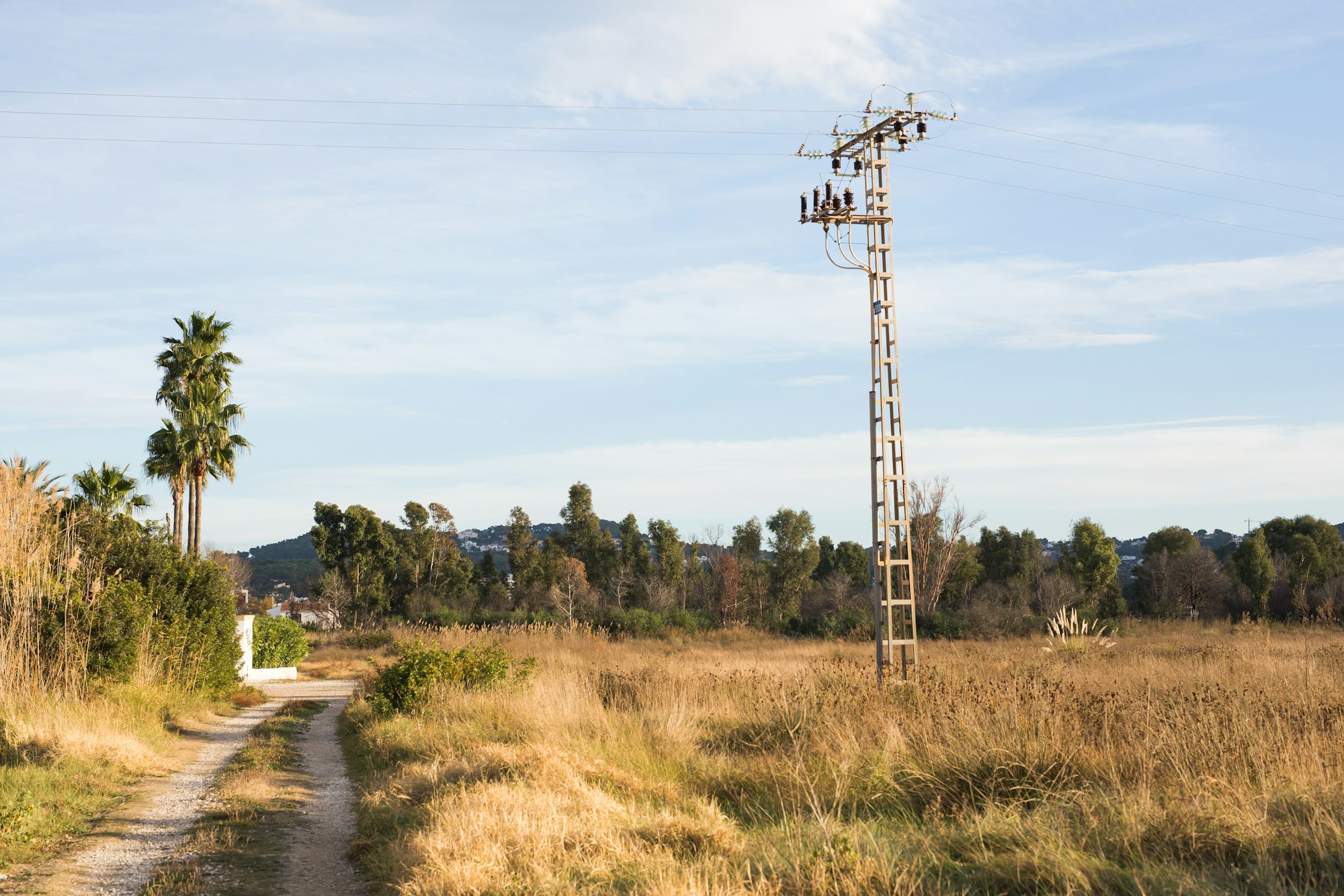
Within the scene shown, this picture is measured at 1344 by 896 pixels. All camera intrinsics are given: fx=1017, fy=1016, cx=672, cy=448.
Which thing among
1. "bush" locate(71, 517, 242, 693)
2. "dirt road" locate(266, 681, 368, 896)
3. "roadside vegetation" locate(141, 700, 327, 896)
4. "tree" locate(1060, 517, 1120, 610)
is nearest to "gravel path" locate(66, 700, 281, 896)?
"roadside vegetation" locate(141, 700, 327, 896)

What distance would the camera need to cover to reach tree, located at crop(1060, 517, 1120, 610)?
56.0m

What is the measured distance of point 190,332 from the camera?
3194cm

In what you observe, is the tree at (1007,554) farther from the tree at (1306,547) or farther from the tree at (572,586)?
the tree at (572,586)

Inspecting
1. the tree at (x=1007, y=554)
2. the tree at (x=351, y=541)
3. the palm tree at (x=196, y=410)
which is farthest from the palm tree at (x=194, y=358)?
the tree at (x=1007, y=554)

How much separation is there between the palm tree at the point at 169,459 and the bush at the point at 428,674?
17.9m

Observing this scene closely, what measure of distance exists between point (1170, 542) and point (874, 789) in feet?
203

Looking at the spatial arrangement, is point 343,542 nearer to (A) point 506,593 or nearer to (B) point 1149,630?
(A) point 506,593

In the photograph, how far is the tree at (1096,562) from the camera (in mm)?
56031

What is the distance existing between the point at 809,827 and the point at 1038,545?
64030 millimetres

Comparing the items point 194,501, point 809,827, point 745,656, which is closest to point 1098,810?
point 809,827

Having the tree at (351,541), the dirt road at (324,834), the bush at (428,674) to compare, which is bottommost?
the dirt road at (324,834)

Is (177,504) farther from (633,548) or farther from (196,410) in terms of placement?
(633,548)

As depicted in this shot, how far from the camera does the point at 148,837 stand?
851 centimetres

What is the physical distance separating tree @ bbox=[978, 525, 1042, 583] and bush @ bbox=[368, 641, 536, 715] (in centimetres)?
5095
